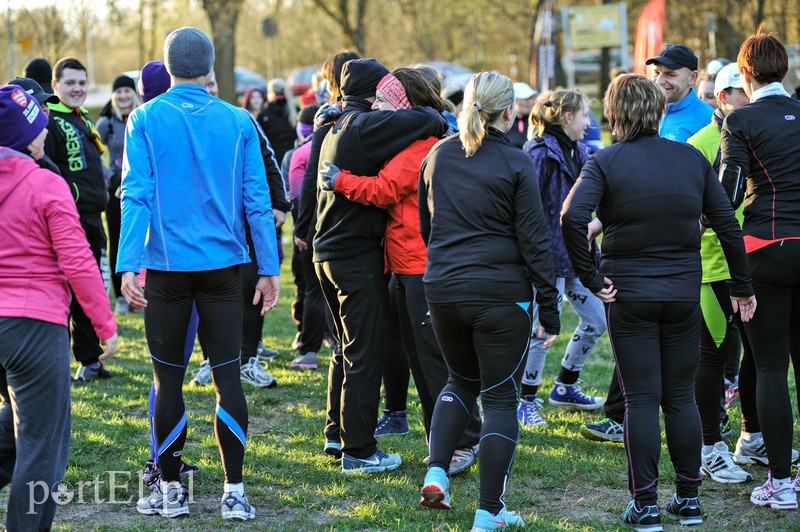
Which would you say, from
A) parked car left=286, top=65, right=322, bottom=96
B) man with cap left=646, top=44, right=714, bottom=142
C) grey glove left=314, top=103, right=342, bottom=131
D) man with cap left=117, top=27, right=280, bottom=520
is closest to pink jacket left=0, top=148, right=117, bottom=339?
man with cap left=117, top=27, right=280, bottom=520

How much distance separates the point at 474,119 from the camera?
4129 millimetres

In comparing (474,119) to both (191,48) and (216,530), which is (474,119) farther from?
(216,530)

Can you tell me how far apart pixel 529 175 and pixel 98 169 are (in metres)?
4.13

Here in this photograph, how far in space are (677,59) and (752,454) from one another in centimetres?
228

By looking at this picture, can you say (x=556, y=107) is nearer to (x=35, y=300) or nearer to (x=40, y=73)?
(x=35, y=300)

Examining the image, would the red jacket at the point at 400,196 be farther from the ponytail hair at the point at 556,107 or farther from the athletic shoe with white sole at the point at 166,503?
the athletic shoe with white sole at the point at 166,503

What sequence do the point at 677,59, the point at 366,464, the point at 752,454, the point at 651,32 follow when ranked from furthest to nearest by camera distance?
the point at 651,32 < the point at 677,59 < the point at 752,454 < the point at 366,464

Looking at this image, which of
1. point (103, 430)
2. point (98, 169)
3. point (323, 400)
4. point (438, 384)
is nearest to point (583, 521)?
point (438, 384)

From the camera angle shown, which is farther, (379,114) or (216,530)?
(379,114)

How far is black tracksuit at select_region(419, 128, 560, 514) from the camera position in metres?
4.12

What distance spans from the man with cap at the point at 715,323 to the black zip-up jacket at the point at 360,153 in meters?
1.43

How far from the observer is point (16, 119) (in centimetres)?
369

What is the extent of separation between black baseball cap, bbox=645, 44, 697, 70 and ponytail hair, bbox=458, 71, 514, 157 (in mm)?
1504

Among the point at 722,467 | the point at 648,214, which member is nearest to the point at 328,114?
the point at 648,214
